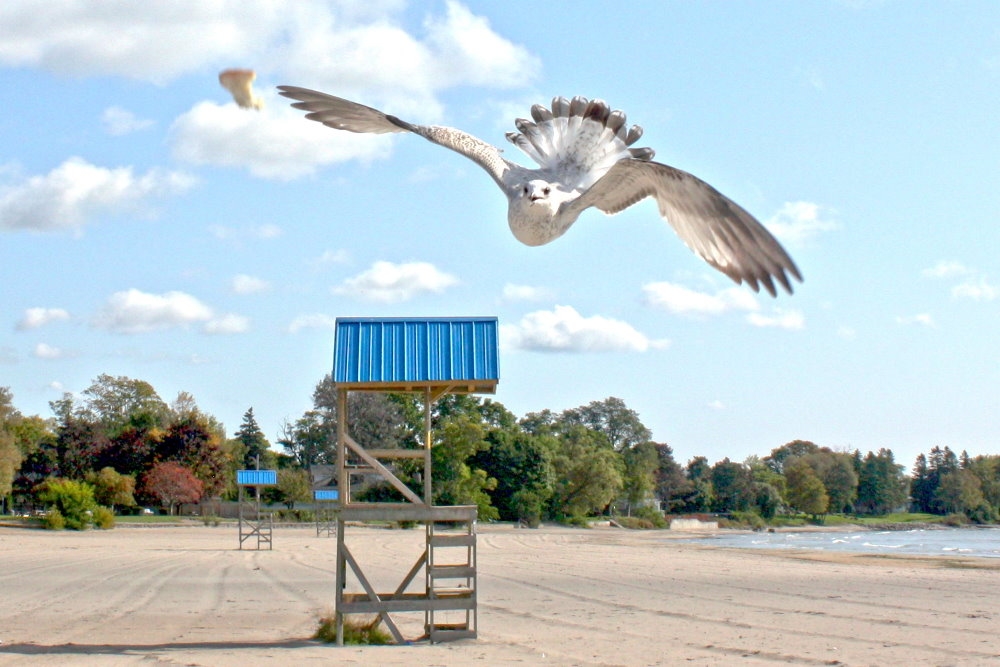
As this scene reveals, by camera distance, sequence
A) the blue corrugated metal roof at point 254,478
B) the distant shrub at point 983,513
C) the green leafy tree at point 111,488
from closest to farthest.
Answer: the blue corrugated metal roof at point 254,478 < the green leafy tree at point 111,488 < the distant shrub at point 983,513

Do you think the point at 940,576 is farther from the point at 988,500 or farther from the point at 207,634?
the point at 988,500

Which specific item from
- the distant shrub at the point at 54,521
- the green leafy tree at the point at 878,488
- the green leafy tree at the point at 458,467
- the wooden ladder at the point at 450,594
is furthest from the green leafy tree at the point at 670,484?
the wooden ladder at the point at 450,594

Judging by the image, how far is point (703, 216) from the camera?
8.44 metres

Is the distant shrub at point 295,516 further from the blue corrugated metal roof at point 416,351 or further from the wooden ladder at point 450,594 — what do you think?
the blue corrugated metal roof at point 416,351

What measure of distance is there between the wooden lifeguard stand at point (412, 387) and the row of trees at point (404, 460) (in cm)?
3458

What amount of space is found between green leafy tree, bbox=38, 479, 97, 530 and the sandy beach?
14922 mm

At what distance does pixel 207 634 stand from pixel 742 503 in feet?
313

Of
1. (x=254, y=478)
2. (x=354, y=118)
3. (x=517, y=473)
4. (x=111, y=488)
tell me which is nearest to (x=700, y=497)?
(x=517, y=473)

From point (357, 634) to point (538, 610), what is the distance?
4507mm

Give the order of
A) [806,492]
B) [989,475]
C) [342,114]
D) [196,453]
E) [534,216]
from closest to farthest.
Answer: [534,216], [342,114], [196,453], [806,492], [989,475]

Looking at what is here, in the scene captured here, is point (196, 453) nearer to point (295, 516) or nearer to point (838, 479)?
point (295, 516)

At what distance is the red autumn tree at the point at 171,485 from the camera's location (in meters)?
60.4

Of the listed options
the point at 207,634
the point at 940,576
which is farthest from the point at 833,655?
the point at 940,576

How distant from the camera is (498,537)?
47.0m
